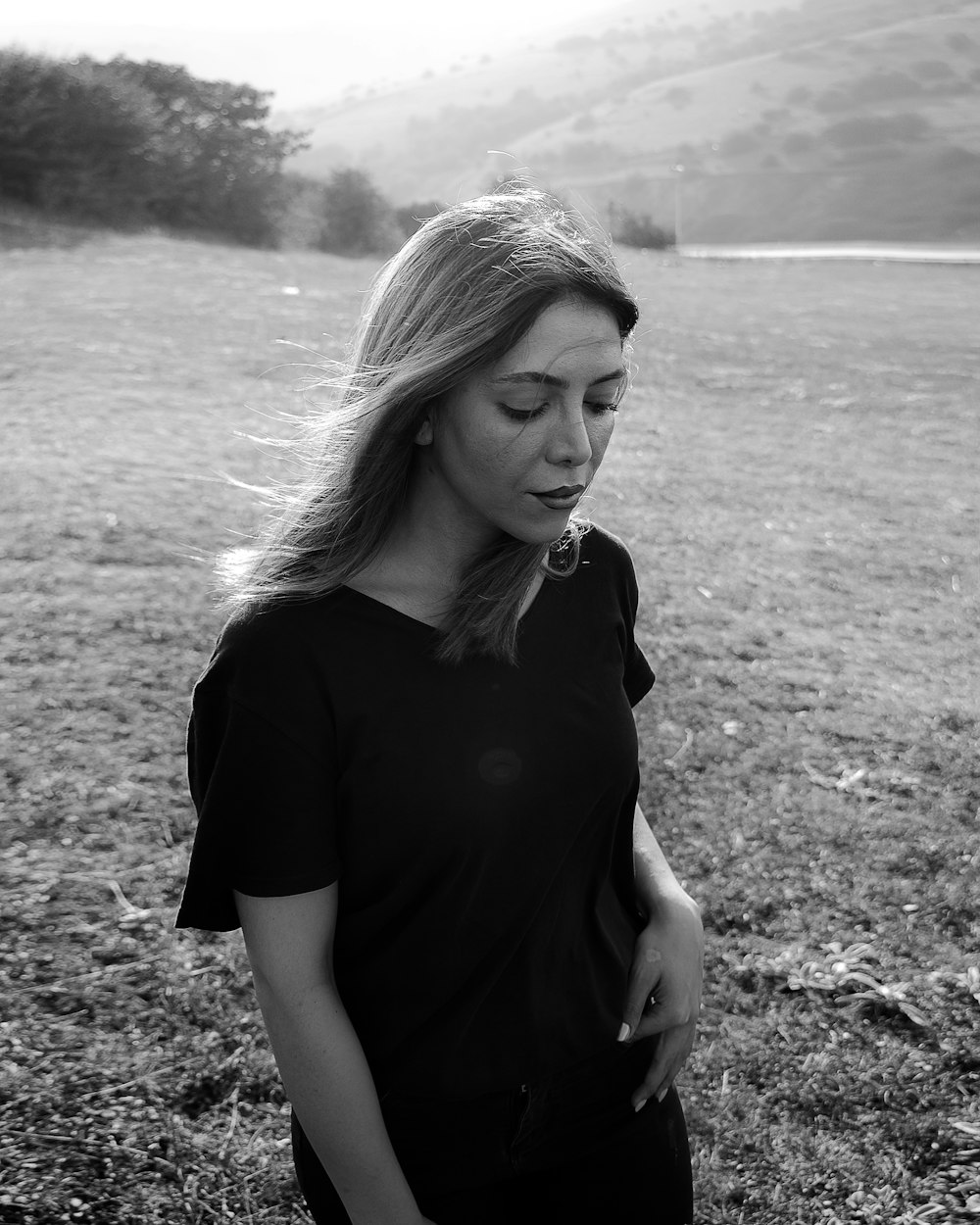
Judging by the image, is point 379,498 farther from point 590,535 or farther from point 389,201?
point 389,201

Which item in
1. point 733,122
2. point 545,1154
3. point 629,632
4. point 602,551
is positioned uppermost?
point 733,122

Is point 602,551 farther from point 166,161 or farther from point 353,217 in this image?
point 353,217

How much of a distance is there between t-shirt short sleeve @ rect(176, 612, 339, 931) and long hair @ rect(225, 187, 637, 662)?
134 mm

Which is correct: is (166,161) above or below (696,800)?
above

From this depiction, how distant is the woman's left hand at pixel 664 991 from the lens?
5.88 feet

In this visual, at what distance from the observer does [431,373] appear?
4.97 ft

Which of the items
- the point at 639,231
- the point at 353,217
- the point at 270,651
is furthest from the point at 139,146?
the point at 270,651

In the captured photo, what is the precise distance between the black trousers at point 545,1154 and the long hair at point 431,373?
0.64m

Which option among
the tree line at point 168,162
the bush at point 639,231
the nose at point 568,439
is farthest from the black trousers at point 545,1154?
the bush at point 639,231

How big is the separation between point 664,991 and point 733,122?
9023cm

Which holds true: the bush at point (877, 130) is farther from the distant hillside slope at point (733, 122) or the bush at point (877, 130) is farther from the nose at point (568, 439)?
the nose at point (568, 439)

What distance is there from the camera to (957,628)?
5938 mm

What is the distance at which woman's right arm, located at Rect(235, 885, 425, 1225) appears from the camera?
1.53 metres

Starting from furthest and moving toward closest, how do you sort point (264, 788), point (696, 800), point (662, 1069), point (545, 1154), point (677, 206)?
point (677, 206), point (696, 800), point (662, 1069), point (545, 1154), point (264, 788)
